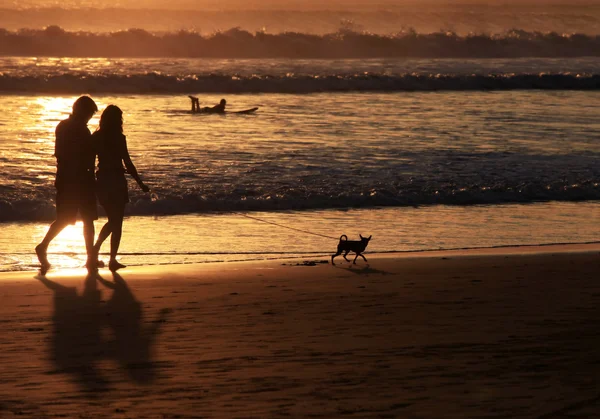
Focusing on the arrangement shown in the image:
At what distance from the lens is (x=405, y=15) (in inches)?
3059

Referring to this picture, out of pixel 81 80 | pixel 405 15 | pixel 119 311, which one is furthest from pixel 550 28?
pixel 119 311

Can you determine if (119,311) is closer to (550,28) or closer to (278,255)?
(278,255)

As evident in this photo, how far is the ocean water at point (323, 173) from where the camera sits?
1089 cm

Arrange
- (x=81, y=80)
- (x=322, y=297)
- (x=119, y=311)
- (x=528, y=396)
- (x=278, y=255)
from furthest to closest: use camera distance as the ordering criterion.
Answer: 1. (x=81, y=80)
2. (x=278, y=255)
3. (x=322, y=297)
4. (x=119, y=311)
5. (x=528, y=396)

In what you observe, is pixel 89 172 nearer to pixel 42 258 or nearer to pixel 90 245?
pixel 90 245

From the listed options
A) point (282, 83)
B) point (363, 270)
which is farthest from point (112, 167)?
point (282, 83)

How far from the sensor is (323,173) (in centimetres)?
1574

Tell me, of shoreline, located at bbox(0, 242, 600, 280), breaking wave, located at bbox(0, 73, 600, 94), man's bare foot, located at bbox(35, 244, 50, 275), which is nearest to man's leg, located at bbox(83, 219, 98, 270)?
shoreline, located at bbox(0, 242, 600, 280)

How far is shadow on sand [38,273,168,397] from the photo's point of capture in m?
5.10

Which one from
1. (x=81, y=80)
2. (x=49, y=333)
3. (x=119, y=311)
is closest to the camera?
(x=49, y=333)

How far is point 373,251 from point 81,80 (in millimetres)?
29828

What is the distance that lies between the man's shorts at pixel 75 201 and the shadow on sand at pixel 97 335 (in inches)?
34.0

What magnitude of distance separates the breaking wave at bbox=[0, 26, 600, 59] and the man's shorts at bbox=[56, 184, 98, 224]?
4619 centimetres

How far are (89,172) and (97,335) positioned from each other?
2.63 m
